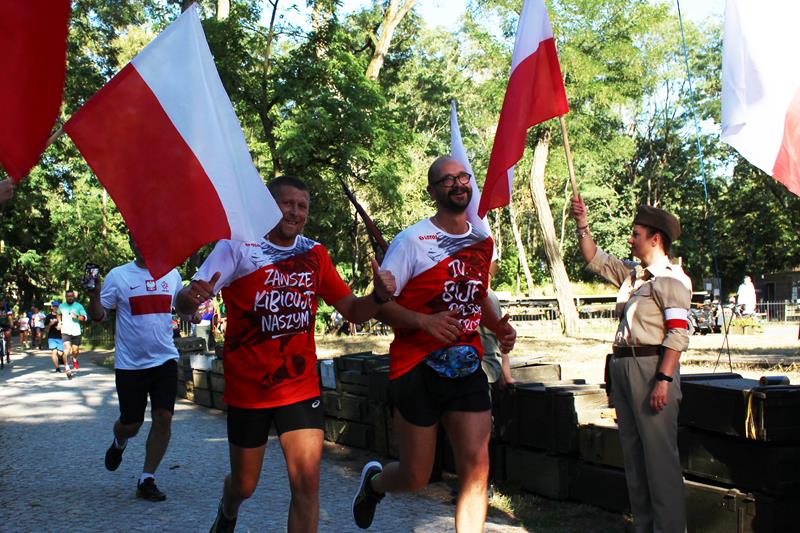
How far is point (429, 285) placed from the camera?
477cm

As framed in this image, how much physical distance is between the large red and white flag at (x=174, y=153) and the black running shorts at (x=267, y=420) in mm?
944

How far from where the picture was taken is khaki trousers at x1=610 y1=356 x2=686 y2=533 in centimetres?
493

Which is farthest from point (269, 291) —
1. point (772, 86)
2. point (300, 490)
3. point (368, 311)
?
point (772, 86)

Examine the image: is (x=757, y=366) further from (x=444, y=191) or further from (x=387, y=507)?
(x=444, y=191)

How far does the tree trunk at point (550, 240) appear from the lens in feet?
86.9

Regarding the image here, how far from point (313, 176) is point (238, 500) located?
17.5 m

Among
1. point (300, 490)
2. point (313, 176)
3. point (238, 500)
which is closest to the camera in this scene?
point (300, 490)

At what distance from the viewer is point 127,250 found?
1515 inches

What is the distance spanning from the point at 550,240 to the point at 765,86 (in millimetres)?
21458

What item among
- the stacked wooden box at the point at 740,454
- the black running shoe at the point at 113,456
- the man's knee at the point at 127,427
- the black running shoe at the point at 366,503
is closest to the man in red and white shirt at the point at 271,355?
the black running shoe at the point at 366,503

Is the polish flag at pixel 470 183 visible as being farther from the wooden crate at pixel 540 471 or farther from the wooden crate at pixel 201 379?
the wooden crate at pixel 201 379

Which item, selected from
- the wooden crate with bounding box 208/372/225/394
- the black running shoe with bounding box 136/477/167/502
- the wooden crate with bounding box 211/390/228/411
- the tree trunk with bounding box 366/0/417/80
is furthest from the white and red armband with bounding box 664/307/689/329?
the tree trunk with bounding box 366/0/417/80

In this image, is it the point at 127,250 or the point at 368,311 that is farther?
the point at 127,250

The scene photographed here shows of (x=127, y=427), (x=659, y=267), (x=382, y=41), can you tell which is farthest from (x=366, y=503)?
(x=382, y=41)
